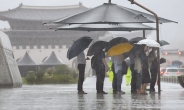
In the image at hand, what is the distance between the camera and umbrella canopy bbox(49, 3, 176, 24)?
1570cm

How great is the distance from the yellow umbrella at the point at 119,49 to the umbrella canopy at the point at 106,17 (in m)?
0.80

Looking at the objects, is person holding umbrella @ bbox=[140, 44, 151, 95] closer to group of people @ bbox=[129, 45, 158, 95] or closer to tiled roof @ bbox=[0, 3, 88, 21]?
group of people @ bbox=[129, 45, 158, 95]

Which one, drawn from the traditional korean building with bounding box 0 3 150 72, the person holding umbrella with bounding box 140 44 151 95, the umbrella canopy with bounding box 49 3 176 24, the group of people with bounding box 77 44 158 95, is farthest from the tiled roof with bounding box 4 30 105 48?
the person holding umbrella with bounding box 140 44 151 95

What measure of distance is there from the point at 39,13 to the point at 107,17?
213 feet

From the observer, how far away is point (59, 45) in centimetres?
7869

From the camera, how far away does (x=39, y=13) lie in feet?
264

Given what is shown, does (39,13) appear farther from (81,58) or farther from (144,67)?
(144,67)

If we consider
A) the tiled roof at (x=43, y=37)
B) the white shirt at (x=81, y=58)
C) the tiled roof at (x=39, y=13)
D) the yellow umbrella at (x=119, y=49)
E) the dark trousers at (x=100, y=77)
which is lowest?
the tiled roof at (x=43, y=37)

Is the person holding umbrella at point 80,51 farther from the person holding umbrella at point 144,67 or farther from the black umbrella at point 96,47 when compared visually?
the person holding umbrella at point 144,67

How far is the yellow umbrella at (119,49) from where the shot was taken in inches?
639

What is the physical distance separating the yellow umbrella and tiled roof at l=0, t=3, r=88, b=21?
62167mm

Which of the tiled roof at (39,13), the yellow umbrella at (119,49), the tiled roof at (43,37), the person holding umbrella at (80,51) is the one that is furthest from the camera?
the tiled roof at (39,13)

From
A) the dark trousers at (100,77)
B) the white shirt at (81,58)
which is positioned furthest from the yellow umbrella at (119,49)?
the white shirt at (81,58)

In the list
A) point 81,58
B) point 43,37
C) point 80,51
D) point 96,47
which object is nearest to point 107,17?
point 96,47
